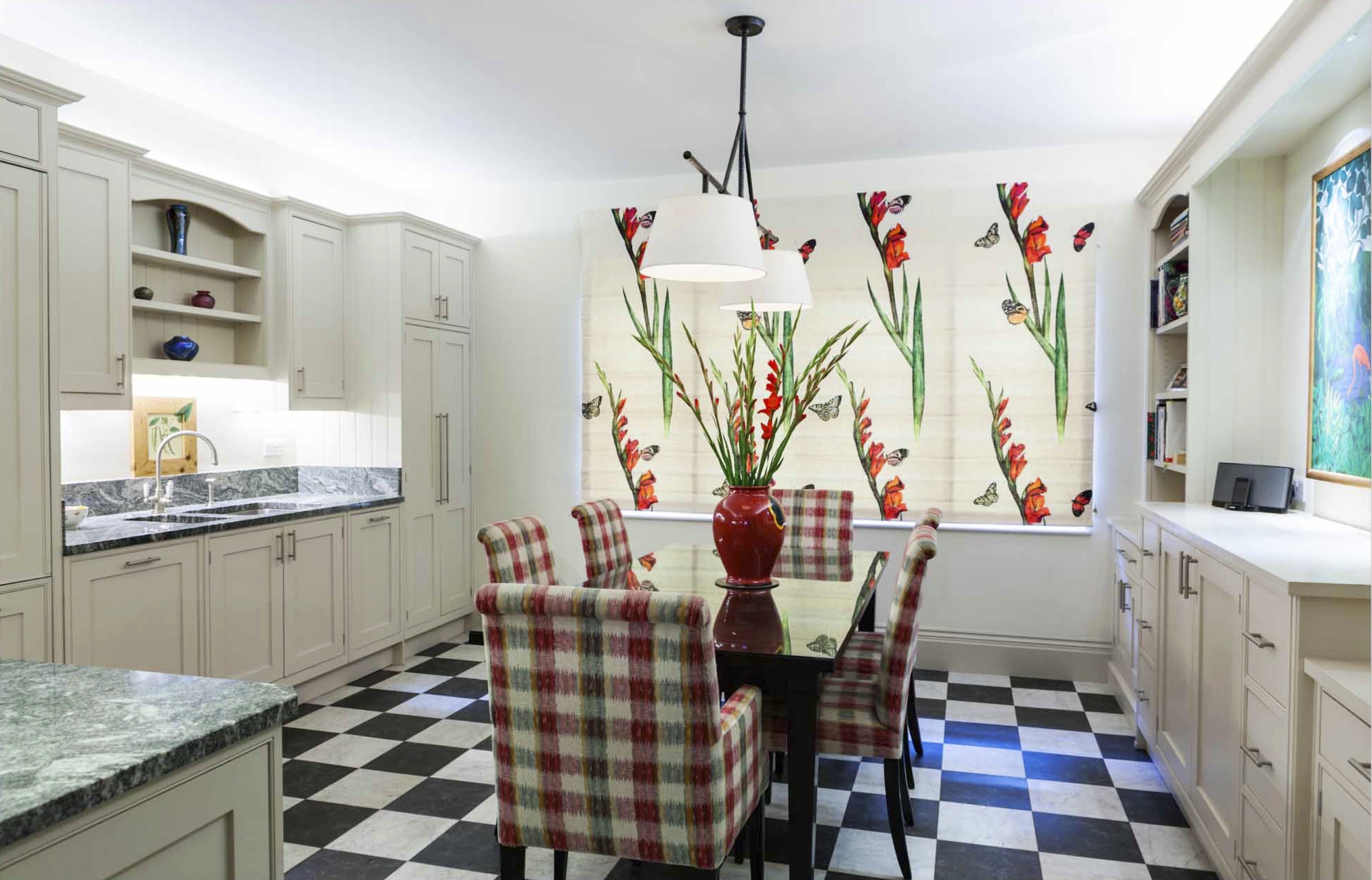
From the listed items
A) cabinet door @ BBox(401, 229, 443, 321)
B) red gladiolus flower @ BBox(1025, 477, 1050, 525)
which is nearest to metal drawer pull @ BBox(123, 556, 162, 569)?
cabinet door @ BBox(401, 229, 443, 321)

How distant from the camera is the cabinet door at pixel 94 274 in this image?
10.4 feet

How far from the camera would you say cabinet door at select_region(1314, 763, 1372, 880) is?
1682mm

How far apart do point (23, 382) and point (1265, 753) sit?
3.53 m

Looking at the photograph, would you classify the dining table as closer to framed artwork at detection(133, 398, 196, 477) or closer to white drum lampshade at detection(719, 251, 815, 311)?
white drum lampshade at detection(719, 251, 815, 311)

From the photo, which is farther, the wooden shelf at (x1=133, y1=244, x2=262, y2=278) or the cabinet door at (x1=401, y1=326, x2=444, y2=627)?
the cabinet door at (x1=401, y1=326, x2=444, y2=627)

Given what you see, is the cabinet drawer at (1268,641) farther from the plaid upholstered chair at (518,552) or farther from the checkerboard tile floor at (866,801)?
the plaid upholstered chair at (518,552)

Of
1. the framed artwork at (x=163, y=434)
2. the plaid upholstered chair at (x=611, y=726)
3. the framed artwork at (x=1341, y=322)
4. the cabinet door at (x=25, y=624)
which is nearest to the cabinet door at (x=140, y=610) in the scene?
the cabinet door at (x=25, y=624)

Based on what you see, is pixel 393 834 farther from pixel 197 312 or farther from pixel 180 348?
pixel 197 312

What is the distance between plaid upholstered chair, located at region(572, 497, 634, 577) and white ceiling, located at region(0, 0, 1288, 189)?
1730mm

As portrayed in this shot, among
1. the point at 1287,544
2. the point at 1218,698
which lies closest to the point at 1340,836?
the point at 1218,698

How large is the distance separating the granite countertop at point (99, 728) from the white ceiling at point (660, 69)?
2.40 metres

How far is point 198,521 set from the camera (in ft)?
11.9

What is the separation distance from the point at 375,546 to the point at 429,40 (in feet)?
7.95

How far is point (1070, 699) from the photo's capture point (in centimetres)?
419
